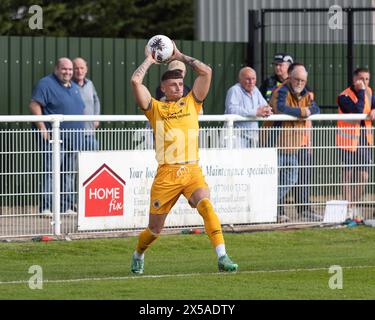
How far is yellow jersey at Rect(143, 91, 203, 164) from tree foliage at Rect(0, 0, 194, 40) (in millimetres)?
19821

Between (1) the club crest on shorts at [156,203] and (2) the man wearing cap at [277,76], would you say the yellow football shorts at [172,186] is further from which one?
(2) the man wearing cap at [277,76]

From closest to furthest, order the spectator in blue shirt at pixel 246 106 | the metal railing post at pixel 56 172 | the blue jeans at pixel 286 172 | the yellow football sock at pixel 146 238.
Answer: the yellow football sock at pixel 146 238 < the metal railing post at pixel 56 172 < the spectator in blue shirt at pixel 246 106 < the blue jeans at pixel 286 172

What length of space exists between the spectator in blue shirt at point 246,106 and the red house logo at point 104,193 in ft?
6.34

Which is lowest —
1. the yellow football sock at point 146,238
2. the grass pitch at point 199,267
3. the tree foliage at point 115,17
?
the grass pitch at point 199,267

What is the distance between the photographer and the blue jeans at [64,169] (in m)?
17.4

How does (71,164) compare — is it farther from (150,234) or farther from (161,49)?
(161,49)

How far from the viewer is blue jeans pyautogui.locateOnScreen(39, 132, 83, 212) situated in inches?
684

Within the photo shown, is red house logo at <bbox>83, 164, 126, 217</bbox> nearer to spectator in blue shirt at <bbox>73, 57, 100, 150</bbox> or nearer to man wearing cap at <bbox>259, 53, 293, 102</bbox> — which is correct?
spectator in blue shirt at <bbox>73, 57, 100, 150</bbox>

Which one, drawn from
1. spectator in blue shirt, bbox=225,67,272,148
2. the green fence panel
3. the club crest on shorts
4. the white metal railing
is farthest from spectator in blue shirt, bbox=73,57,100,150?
the club crest on shorts

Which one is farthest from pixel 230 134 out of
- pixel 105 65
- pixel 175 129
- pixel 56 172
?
pixel 175 129

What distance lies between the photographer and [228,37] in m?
26.4

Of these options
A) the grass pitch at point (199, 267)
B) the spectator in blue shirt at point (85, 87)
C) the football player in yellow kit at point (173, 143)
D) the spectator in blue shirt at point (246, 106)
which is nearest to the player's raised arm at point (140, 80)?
the football player in yellow kit at point (173, 143)

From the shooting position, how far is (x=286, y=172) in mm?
18875
